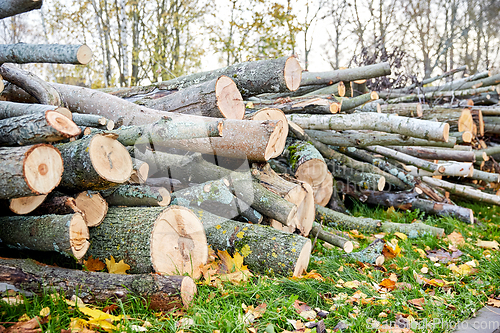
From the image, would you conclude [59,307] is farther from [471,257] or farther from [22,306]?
[471,257]

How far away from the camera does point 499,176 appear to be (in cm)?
599

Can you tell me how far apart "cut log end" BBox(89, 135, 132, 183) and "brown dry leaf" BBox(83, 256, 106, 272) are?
2.12ft

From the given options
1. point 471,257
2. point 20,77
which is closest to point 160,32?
point 20,77

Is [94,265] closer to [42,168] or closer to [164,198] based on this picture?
[164,198]

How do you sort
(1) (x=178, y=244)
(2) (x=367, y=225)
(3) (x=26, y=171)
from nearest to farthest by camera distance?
(3) (x=26, y=171) < (1) (x=178, y=244) < (2) (x=367, y=225)

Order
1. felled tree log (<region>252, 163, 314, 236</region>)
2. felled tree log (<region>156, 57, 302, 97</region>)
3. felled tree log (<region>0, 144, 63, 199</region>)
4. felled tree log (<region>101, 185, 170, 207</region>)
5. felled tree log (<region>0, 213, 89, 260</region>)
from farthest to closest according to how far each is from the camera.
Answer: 1. felled tree log (<region>156, 57, 302, 97</region>)
2. felled tree log (<region>252, 163, 314, 236</region>)
3. felled tree log (<region>101, 185, 170, 207</region>)
4. felled tree log (<region>0, 213, 89, 260</region>)
5. felled tree log (<region>0, 144, 63, 199</region>)

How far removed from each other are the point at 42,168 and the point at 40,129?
235mm

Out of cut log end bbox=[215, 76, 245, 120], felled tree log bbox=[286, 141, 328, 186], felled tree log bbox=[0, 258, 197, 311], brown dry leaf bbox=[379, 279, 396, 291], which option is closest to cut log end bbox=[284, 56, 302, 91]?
cut log end bbox=[215, 76, 245, 120]

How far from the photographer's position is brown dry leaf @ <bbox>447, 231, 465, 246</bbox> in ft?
12.9

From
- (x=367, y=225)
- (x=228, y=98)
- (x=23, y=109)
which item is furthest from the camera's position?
(x=367, y=225)

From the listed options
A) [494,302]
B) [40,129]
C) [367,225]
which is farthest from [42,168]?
[367,225]

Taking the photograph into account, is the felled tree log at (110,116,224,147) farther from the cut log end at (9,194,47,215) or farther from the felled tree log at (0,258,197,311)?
the felled tree log at (0,258,197,311)

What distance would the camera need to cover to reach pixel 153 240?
2357 mm

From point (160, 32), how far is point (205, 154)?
430 inches
